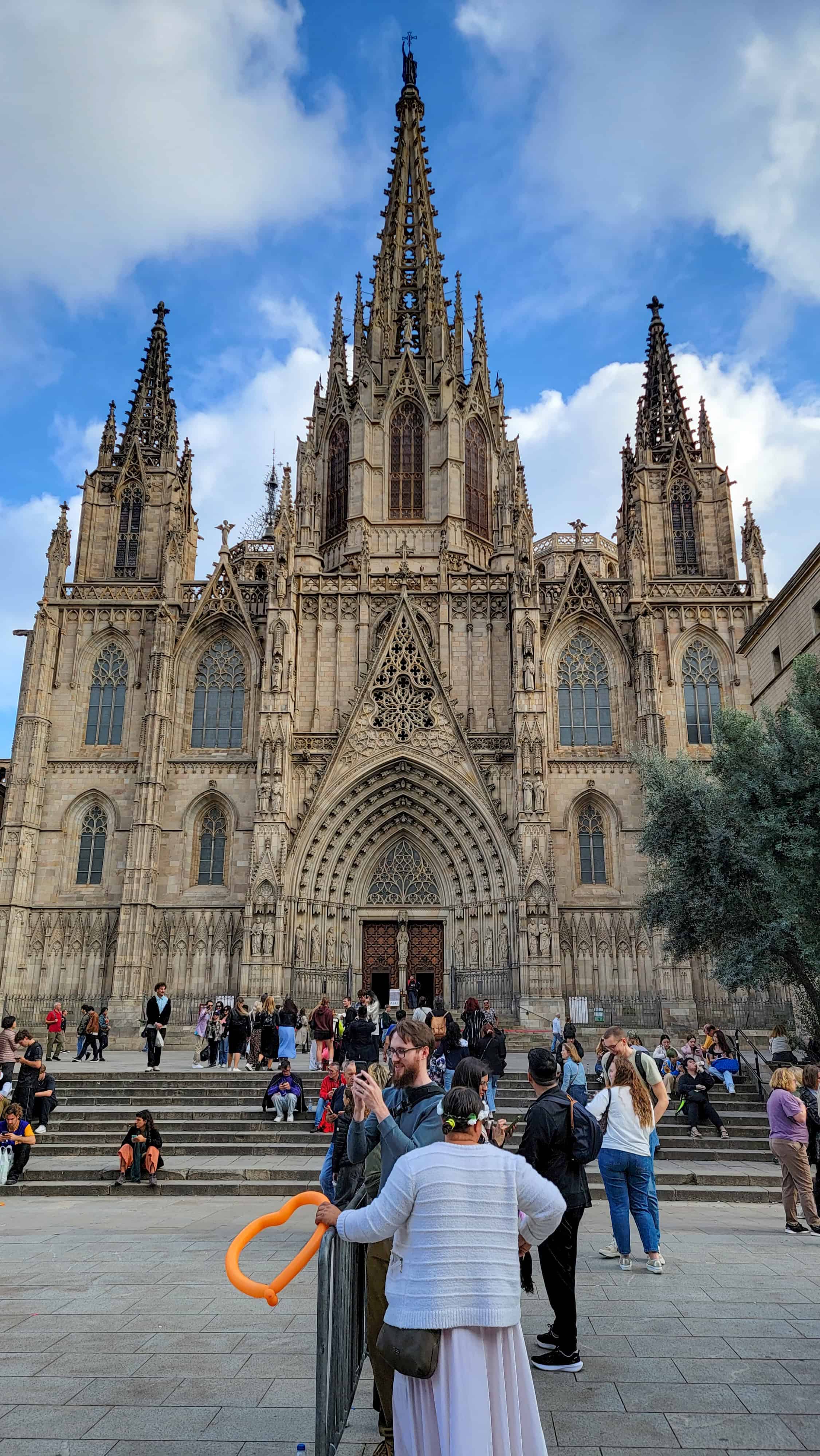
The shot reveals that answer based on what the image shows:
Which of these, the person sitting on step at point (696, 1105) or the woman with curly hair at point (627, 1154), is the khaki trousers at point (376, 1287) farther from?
the person sitting on step at point (696, 1105)

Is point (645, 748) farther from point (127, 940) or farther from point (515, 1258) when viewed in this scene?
point (515, 1258)

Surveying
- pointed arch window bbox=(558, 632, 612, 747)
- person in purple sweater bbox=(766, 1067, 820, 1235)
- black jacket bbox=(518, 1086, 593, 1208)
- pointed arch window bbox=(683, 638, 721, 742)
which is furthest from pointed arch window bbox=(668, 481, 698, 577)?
black jacket bbox=(518, 1086, 593, 1208)

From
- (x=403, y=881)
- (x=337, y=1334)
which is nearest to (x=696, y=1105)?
(x=337, y=1334)

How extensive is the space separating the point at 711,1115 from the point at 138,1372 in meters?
11.0

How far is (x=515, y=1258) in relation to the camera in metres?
3.42

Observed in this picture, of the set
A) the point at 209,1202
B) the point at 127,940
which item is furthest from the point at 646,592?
the point at 209,1202

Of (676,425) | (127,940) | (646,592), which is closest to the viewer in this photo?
(127,940)

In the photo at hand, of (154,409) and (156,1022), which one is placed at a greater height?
(154,409)

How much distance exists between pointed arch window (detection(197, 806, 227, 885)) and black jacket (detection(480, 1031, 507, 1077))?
18608 millimetres

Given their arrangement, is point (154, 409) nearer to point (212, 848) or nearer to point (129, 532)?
point (129, 532)

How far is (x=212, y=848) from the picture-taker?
106 ft

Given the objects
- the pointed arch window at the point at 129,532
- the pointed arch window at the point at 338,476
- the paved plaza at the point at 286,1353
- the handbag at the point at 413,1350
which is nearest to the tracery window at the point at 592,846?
the pointed arch window at the point at 338,476

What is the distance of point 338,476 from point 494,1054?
29336 millimetres

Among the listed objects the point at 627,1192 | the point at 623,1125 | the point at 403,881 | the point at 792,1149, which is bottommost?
the point at 627,1192
